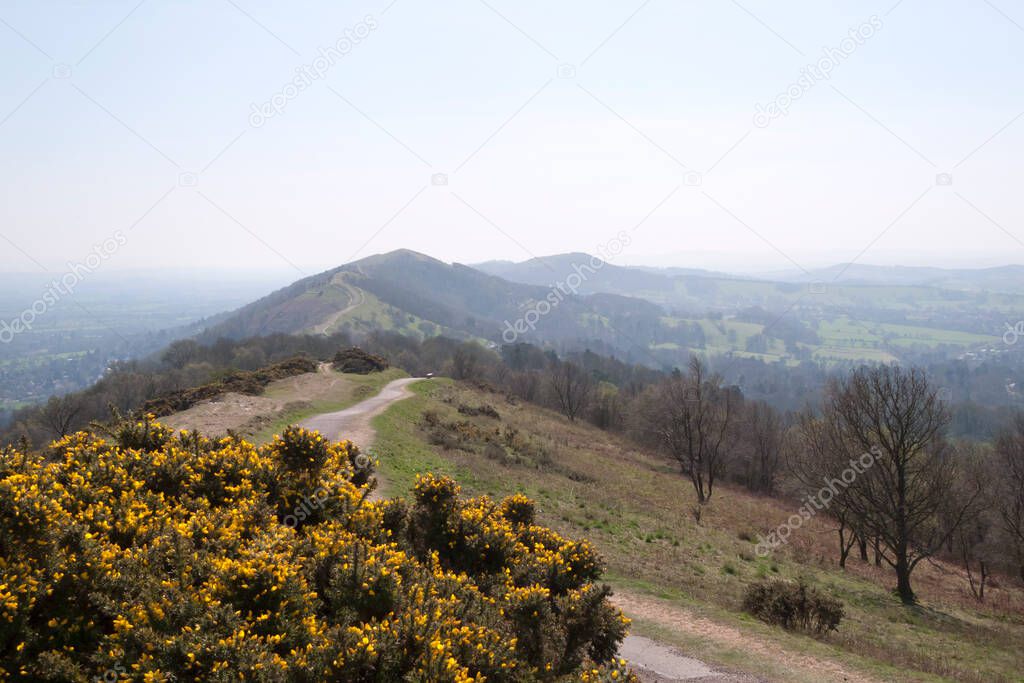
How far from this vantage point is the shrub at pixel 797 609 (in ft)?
43.8

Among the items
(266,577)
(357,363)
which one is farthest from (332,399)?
(266,577)

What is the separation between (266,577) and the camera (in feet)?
17.6

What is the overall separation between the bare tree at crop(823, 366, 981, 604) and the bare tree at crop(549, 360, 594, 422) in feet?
165

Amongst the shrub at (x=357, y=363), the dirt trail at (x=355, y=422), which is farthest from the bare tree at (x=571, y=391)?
the dirt trail at (x=355, y=422)

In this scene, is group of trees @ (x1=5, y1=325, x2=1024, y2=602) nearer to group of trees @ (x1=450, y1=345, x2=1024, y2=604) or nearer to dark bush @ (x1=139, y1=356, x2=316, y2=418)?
group of trees @ (x1=450, y1=345, x2=1024, y2=604)

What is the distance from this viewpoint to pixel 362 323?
637ft

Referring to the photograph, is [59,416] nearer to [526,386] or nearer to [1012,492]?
[526,386]

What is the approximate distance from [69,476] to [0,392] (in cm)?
22262

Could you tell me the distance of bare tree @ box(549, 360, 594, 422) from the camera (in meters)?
76.6

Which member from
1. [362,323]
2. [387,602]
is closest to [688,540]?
[387,602]

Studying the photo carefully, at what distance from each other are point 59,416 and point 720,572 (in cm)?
6001

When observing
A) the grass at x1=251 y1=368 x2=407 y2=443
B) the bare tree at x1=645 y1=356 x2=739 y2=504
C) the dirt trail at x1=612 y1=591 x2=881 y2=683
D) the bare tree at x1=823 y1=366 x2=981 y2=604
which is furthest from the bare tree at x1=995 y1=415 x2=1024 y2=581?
the grass at x1=251 y1=368 x2=407 y2=443

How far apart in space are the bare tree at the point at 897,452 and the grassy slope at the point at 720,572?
266 cm

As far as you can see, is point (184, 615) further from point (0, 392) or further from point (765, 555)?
point (0, 392)
